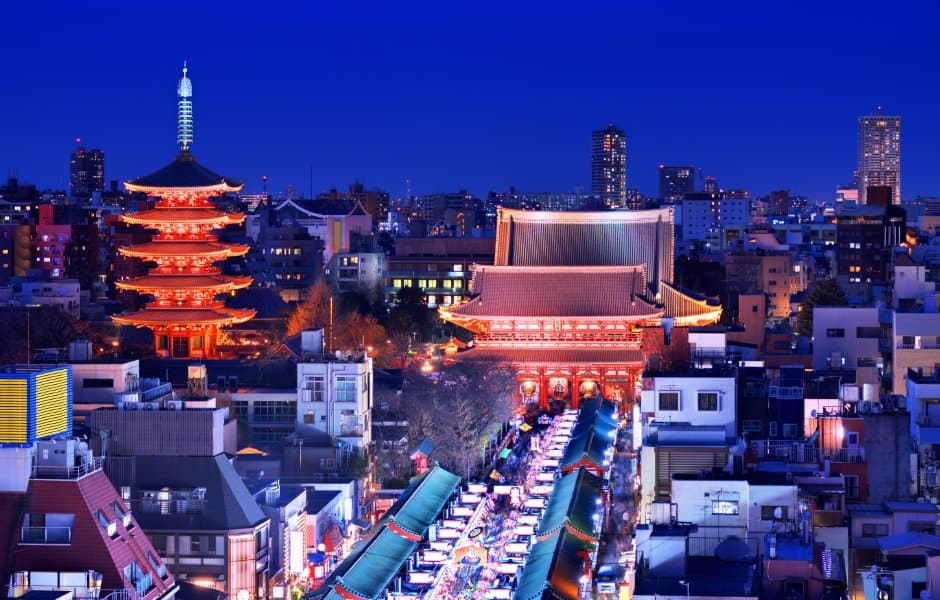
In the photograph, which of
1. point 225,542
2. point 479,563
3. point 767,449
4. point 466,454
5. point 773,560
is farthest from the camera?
point 466,454

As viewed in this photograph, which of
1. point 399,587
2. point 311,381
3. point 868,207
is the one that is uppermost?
point 868,207

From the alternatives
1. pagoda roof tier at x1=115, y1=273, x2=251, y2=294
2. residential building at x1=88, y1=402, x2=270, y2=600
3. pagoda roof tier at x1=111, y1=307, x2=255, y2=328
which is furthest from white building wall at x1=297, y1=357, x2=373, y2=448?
pagoda roof tier at x1=115, y1=273, x2=251, y2=294

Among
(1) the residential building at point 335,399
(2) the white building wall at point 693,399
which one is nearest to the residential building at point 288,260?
(1) the residential building at point 335,399

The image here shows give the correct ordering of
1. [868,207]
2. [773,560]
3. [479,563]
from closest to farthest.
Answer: [773,560] < [479,563] < [868,207]

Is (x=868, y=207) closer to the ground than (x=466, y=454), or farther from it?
farther from it

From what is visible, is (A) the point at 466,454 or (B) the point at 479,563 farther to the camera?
(A) the point at 466,454

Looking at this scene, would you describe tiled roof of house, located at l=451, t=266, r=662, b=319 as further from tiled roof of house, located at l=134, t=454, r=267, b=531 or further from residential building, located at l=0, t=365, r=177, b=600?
residential building, located at l=0, t=365, r=177, b=600

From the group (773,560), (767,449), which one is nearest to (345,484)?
(767,449)

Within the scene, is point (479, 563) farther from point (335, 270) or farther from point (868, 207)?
point (868, 207)
